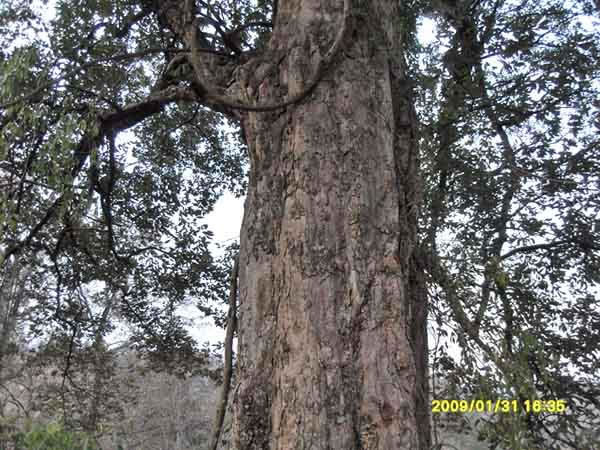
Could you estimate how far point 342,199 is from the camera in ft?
5.36

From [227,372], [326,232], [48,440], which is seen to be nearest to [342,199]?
[326,232]

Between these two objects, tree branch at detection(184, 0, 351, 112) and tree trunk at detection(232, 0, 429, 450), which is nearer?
tree trunk at detection(232, 0, 429, 450)

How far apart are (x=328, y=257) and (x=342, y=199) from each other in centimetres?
22

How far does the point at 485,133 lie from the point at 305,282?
3025 millimetres

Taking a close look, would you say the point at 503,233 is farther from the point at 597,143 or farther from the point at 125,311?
the point at 125,311

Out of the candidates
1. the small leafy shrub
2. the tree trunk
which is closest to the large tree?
the tree trunk

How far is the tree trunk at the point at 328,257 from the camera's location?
1.36 m

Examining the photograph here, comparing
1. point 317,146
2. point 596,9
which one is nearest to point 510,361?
point 317,146

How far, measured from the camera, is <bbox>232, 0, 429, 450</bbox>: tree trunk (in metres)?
1.36

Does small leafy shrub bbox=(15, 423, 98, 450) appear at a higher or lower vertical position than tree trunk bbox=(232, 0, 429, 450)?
lower

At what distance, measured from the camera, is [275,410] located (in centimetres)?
141
